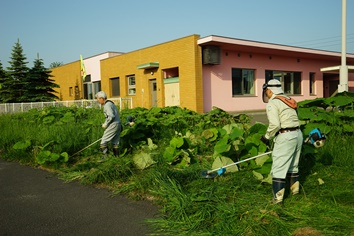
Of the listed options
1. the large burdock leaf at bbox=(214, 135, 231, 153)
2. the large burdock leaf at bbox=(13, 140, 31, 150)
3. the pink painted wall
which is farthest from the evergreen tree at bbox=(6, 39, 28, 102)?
the large burdock leaf at bbox=(214, 135, 231, 153)

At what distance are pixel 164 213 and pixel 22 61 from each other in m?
26.1

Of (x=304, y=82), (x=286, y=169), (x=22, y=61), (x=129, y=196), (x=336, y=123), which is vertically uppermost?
(x=22, y=61)

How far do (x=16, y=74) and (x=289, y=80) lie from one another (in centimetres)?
2275

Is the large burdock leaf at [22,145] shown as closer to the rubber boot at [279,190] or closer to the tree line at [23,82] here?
the rubber boot at [279,190]

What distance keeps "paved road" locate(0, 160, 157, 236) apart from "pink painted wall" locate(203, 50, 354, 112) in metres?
14.0

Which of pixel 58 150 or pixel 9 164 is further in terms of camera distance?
pixel 9 164

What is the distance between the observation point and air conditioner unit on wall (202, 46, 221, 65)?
17.4 metres

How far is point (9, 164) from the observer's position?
7238mm

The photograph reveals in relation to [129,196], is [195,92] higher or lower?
higher

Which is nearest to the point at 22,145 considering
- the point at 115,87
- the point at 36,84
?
the point at 115,87

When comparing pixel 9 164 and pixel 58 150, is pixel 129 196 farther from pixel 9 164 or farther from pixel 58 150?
pixel 9 164

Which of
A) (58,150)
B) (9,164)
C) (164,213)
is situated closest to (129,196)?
(164,213)

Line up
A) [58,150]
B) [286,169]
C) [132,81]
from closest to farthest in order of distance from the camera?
1. [286,169]
2. [58,150]
3. [132,81]

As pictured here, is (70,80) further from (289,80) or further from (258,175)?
(258,175)
